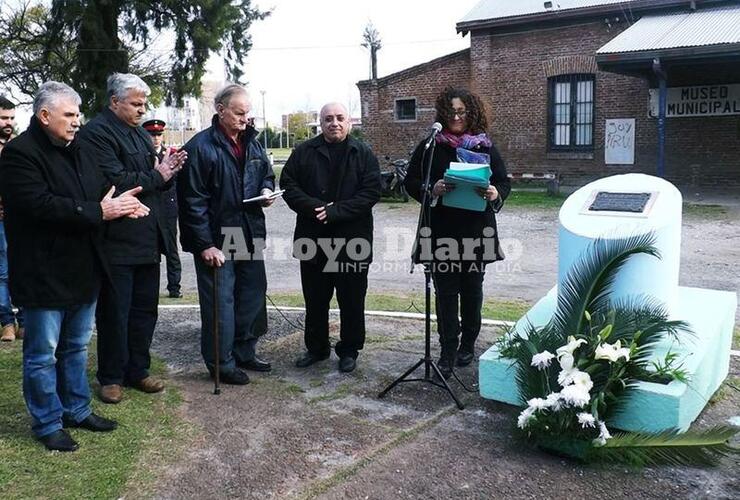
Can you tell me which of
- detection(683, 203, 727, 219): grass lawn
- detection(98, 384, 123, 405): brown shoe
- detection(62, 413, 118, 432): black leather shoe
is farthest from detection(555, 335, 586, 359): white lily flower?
detection(683, 203, 727, 219): grass lawn

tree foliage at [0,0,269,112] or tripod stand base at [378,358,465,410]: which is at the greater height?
tree foliage at [0,0,269,112]

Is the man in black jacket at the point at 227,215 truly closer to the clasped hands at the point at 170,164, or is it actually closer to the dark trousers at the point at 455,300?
the clasped hands at the point at 170,164

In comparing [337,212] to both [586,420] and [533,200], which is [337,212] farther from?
[533,200]

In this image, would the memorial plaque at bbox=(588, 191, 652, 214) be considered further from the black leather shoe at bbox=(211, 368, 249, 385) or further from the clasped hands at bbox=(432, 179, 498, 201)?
the black leather shoe at bbox=(211, 368, 249, 385)

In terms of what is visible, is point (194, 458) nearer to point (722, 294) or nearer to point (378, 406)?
point (378, 406)

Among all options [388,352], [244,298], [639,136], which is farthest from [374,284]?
[639,136]

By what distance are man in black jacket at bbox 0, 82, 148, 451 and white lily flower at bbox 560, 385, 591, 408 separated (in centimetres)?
248

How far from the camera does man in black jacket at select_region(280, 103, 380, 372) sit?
16.5ft

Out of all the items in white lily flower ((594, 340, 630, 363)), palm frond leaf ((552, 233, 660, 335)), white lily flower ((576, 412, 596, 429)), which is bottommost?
white lily flower ((576, 412, 596, 429))

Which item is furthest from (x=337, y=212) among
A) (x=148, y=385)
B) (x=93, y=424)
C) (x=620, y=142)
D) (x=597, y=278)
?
(x=620, y=142)

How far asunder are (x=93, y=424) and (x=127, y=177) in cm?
146

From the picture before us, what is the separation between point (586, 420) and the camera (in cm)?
352

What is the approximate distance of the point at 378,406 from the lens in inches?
177

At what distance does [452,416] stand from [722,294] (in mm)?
2328
